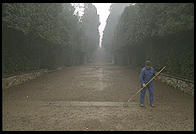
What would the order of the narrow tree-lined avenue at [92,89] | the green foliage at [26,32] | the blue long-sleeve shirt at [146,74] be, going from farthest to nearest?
the green foliage at [26,32] < the blue long-sleeve shirt at [146,74] < the narrow tree-lined avenue at [92,89]

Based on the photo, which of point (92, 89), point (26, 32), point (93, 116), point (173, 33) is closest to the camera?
point (93, 116)

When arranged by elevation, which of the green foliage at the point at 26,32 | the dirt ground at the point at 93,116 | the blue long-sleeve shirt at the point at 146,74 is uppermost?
the green foliage at the point at 26,32

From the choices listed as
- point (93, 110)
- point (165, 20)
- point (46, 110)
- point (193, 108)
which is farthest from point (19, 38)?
point (193, 108)

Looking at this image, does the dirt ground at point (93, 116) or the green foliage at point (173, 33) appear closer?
the dirt ground at point (93, 116)

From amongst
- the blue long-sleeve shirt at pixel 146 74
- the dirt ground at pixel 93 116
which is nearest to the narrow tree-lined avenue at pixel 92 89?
the dirt ground at pixel 93 116

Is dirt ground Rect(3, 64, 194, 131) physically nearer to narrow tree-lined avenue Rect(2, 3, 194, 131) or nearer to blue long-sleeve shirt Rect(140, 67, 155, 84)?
narrow tree-lined avenue Rect(2, 3, 194, 131)

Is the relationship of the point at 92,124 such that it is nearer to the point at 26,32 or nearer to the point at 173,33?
the point at 173,33

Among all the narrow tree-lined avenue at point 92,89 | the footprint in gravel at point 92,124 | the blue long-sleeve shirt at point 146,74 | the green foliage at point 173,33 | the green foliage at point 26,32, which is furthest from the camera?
the green foliage at point 26,32

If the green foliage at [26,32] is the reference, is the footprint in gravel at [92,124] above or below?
below

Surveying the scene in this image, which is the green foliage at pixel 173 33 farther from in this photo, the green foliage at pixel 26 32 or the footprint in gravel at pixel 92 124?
the green foliage at pixel 26 32

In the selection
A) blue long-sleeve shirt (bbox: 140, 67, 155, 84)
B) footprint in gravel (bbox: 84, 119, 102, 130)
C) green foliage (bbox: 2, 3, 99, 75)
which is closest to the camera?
footprint in gravel (bbox: 84, 119, 102, 130)

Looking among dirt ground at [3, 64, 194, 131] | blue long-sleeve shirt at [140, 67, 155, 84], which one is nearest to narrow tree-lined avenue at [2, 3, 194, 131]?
dirt ground at [3, 64, 194, 131]

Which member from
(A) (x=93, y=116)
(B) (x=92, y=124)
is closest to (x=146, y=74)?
(A) (x=93, y=116)

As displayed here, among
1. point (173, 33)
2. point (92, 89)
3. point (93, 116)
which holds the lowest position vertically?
point (92, 89)
